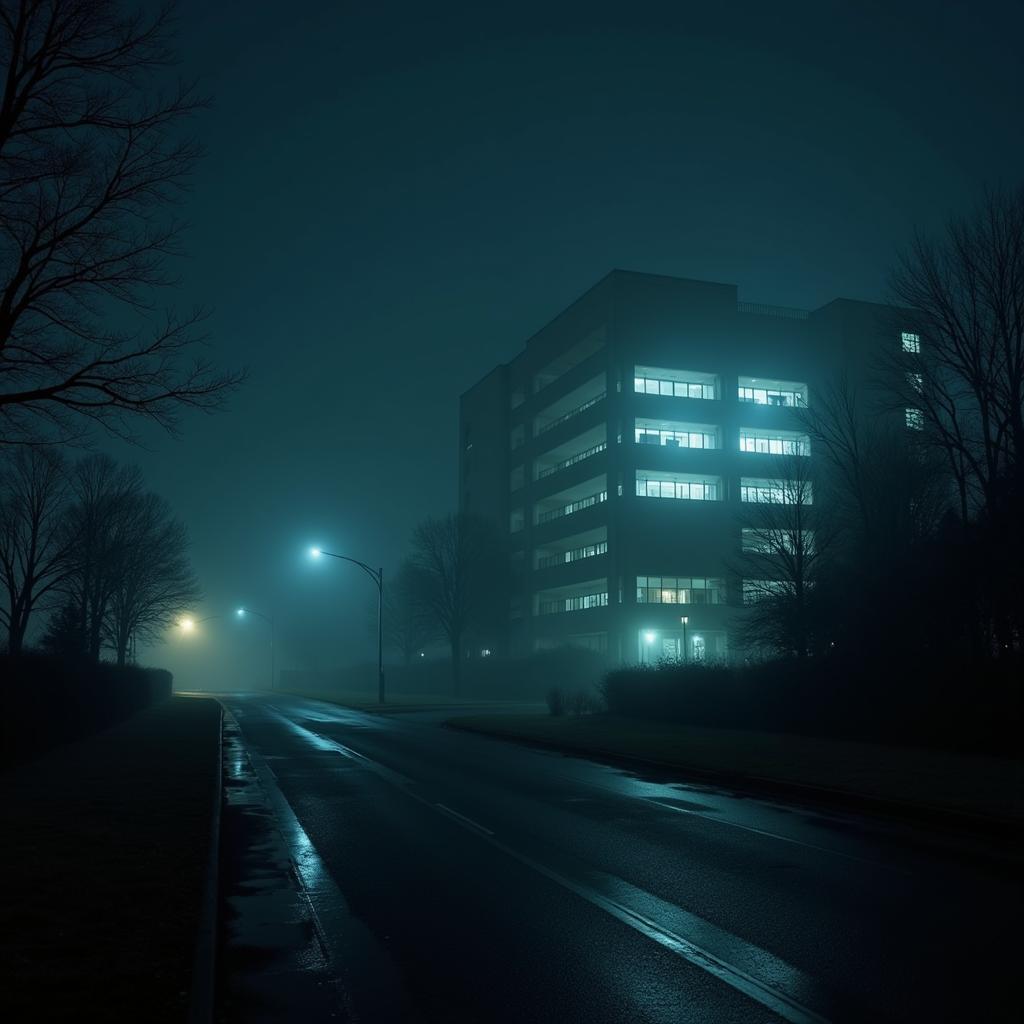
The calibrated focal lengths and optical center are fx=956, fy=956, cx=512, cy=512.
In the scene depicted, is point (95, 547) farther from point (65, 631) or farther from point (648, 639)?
point (648, 639)

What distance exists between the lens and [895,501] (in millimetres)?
33812

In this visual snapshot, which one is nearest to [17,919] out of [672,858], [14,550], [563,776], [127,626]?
[672,858]

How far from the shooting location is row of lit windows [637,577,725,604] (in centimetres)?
6253

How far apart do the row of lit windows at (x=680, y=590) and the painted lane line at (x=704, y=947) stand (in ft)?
174

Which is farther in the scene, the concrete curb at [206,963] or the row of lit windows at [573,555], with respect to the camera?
the row of lit windows at [573,555]

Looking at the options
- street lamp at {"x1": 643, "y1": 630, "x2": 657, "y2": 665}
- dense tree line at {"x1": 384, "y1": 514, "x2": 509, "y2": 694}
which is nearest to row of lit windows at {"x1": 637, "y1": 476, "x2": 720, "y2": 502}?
street lamp at {"x1": 643, "y1": 630, "x2": 657, "y2": 665}

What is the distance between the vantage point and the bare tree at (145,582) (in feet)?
164

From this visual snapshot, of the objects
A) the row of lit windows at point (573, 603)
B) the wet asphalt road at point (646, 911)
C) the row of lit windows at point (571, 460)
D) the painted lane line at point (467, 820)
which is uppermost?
the row of lit windows at point (571, 460)

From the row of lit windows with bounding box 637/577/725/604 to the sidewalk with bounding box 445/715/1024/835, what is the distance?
33.9 m

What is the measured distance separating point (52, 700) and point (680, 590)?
47759 mm

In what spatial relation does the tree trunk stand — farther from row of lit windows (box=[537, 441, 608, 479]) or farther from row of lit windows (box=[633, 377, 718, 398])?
row of lit windows (box=[633, 377, 718, 398])

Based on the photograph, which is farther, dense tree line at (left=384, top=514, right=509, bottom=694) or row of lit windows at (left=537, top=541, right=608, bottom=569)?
dense tree line at (left=384, top=514, right=509, bottom=694)

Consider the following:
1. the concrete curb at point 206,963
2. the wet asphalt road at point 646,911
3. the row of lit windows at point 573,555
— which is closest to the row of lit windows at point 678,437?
the row of lit windows at point 573,555

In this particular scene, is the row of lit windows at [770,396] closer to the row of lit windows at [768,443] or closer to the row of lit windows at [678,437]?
the row of lit windows at [768,443]
